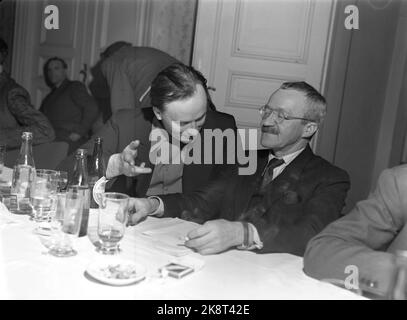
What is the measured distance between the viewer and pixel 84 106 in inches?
166

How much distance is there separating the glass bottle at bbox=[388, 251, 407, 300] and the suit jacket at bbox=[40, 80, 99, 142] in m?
3.44

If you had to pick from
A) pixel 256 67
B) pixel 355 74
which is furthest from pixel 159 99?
pixel 355 74

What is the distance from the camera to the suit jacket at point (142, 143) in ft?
7.72

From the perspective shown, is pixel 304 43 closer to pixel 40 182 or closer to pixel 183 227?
pixel 183 227

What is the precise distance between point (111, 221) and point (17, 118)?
7.65 ft

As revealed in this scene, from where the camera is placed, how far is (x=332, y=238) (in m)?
1.46

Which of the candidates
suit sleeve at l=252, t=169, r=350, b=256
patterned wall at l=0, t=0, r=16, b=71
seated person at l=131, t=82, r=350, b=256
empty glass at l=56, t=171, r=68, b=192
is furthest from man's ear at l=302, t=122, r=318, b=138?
patterned wall at l=0, t=0, r=16, b=71

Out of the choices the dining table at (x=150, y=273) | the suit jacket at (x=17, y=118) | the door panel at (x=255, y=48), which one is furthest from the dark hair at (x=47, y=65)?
the dining table at (x=150, y=273)

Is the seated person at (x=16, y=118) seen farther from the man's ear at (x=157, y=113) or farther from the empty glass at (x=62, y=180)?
the empty glass at (x=62, y=180)

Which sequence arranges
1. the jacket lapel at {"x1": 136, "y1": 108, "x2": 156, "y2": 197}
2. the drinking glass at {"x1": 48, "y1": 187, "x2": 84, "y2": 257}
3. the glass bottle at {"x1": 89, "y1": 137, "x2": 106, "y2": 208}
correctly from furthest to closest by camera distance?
the jacket lapel at {"x1": 136, "y1": 108, "x2": 156, "y2": 197} < the glass bottle at {"x1": 89, "y1": 137, "x2": 106, "y2": 208} < the drinking glass at {"x1": 48, "y1": 187, "x2": 84, "y2": 257}

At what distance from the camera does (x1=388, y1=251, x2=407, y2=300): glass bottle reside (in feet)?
3.31

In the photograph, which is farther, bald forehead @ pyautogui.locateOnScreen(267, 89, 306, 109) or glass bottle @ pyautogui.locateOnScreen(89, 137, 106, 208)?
bald forehead @ pyautogui.locateOnScreen(267, 89, 306, 109)

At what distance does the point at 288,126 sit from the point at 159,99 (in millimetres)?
559

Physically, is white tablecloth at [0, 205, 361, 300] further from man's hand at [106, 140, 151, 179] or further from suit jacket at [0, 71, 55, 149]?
suit jacket at [0, 71, 55, 149]
